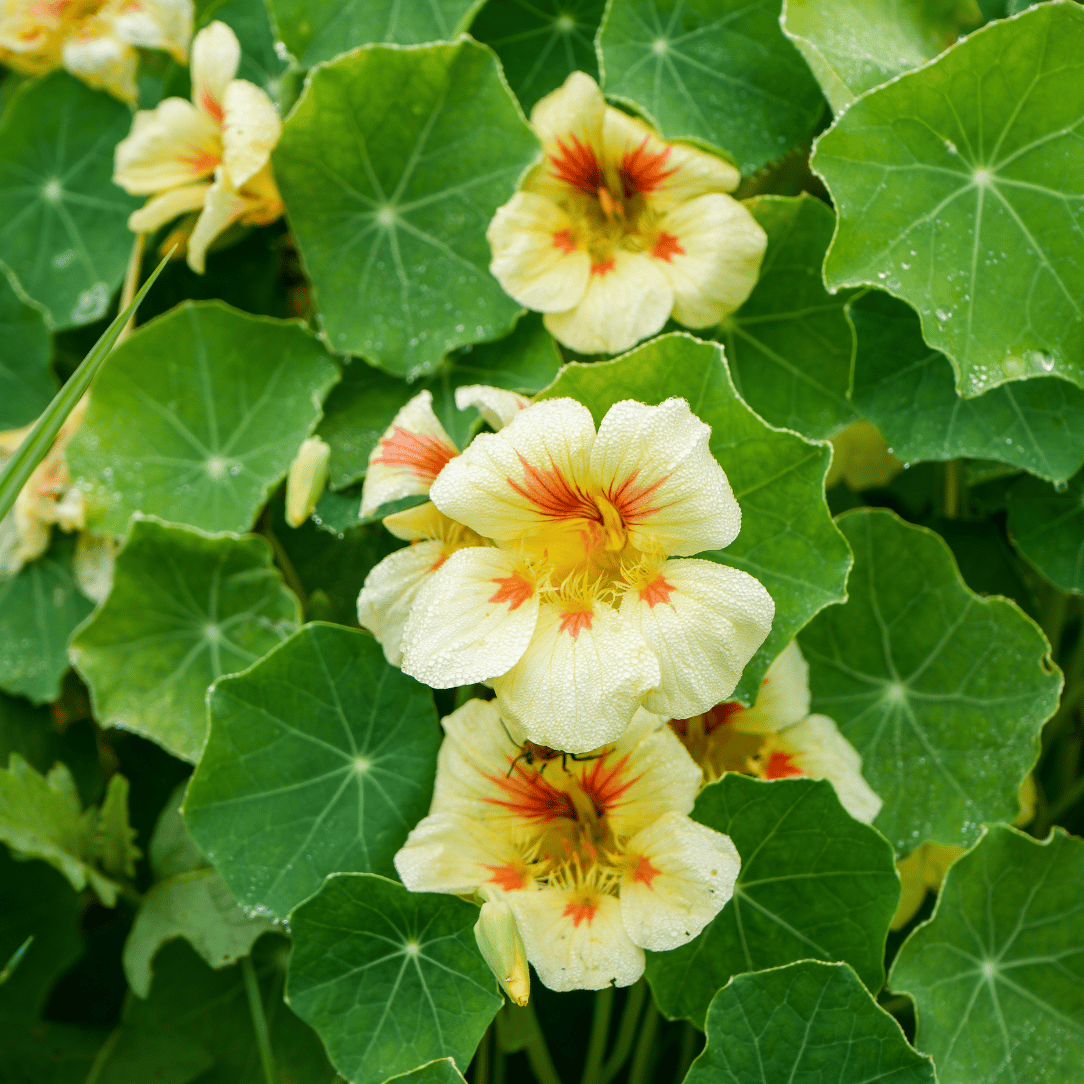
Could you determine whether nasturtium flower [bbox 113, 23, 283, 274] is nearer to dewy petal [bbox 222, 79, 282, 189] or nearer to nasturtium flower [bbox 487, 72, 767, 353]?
dewy petal [bbox 222, 79, 282, 189]

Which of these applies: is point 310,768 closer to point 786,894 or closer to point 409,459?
point 409,459

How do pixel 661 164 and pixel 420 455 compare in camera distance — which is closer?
pixel 420 455

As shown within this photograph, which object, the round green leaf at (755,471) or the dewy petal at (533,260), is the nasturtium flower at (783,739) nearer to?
the round green leaf at (755,471)

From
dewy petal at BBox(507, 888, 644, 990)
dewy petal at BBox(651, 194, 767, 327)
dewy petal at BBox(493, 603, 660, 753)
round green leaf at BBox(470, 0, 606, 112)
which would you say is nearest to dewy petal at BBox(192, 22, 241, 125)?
round green leaf at BBox(470, 0, 606, 112)

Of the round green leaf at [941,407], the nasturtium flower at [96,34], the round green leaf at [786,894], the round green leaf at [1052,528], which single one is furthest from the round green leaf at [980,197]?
the nasturtium flower at [96,34]

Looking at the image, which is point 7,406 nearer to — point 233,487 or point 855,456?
point 233,487

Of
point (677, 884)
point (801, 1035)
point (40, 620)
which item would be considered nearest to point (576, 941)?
point (677, 884)
